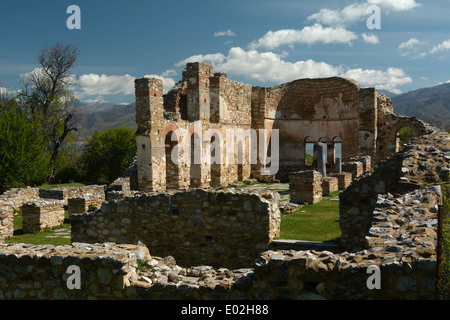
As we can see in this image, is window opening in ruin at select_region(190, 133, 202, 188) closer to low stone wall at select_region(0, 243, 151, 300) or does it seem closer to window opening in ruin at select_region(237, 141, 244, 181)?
window opening in ruin at select_region(237, 141, 244, 181)

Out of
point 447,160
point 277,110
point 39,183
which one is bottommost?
point 39,183

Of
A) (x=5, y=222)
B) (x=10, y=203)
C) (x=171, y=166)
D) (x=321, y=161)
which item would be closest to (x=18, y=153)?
(x=10, y=203)

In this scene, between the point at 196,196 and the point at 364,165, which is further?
the point at 364,165

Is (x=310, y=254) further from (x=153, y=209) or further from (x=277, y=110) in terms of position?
(x=277, y=110)

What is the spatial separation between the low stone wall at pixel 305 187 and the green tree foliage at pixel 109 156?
19.9 metres

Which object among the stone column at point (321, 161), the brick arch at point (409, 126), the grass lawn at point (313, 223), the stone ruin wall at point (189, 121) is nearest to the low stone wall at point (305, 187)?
the grass lawn at point (313, 223)

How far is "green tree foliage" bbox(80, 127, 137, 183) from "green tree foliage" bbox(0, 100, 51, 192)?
5.54m

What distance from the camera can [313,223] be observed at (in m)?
10.3

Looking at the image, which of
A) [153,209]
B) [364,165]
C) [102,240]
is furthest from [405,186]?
[364,165]

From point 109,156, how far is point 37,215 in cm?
1921

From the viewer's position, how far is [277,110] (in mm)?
26594

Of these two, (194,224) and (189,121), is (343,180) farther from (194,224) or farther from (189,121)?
(194,224)
